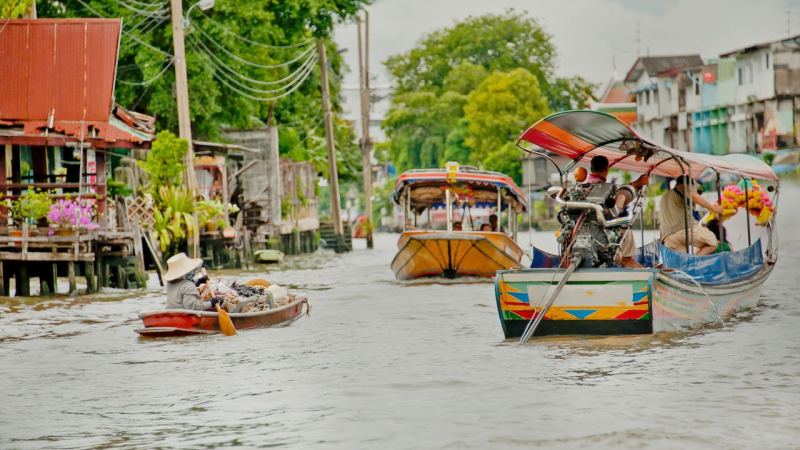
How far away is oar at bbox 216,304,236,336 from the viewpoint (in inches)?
571

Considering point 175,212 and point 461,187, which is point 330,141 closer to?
point 175,212

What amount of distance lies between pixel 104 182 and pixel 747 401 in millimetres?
15919

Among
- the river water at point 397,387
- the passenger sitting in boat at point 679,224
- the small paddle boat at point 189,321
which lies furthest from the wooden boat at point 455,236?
the small paddle boat at point 189,321

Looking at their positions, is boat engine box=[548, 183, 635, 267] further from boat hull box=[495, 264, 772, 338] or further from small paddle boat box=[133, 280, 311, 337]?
small paddle boat box=[133, 280, 311, 337]

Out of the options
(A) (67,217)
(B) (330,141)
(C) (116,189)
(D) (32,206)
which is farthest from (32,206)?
(B) (330,141)

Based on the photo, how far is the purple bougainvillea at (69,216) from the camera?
65.7 ft

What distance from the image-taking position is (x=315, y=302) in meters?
20.8

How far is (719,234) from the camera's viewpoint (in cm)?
1778

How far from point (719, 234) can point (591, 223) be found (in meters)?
5.66

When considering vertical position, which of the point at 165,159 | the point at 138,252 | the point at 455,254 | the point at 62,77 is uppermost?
the point at 62,77

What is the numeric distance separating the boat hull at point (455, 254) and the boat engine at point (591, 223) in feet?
34.4

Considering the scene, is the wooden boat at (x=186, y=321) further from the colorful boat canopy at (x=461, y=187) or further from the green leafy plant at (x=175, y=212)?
the green leafy plant at (x=175, y=212)

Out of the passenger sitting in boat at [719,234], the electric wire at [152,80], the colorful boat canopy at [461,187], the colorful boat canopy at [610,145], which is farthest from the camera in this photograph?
the electric wire at [152,80]

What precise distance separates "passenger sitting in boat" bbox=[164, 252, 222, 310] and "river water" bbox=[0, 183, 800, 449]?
473 millimetres
